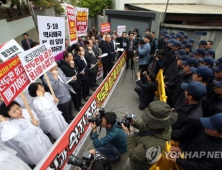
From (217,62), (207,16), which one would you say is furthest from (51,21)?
(207,16)

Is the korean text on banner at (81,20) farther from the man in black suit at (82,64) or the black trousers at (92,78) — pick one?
the black trousers at (92,78)

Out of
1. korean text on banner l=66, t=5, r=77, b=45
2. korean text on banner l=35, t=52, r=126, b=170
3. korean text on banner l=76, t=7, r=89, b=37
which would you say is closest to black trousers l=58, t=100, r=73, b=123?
korean text on banner l=35, t=52, r=126, b=170

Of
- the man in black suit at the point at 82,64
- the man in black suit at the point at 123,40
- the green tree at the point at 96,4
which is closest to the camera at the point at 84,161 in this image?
the man in black suit at the point at 82,64

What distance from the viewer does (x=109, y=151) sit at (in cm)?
289

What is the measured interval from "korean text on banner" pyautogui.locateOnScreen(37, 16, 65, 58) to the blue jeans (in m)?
2.38

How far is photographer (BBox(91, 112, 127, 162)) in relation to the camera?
90.1 inches

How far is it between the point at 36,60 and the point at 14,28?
12.6 meters

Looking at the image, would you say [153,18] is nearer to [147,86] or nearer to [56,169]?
[147,86]

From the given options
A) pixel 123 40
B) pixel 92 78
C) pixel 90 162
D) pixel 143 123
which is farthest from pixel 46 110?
pixel 123 40

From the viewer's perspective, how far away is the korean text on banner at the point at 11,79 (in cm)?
202

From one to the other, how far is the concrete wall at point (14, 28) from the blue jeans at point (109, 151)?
10.3 m

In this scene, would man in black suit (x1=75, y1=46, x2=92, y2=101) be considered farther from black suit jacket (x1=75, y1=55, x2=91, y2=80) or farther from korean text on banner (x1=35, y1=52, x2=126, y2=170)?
korean text on banner (x1=35, y1=52, x2=126, y2=170)

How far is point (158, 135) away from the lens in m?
1.83

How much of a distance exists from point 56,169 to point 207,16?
1159cm
